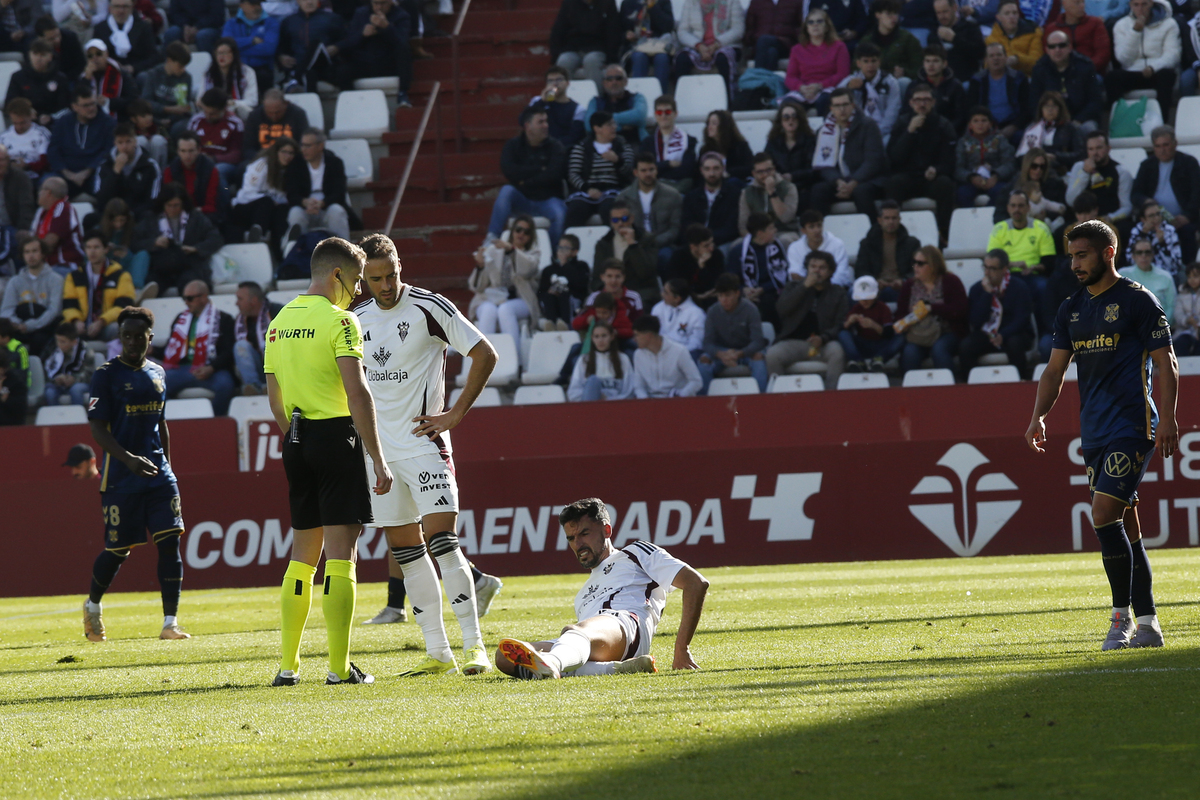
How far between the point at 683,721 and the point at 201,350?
14062 millimetres

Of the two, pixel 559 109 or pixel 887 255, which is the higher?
pixel 559 109

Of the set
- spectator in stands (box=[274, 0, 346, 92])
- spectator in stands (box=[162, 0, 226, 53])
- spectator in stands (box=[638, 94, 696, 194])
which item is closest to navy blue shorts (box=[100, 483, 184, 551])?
spectator in stands (box=[638, 94, 696, 194])

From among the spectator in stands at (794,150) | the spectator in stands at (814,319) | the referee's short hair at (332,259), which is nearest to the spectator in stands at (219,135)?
the spectator in stands at (794,150)

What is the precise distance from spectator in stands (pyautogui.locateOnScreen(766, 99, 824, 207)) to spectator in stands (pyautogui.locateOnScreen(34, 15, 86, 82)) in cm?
1058

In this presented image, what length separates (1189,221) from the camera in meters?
17.2

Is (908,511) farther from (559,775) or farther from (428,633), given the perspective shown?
(559,775)

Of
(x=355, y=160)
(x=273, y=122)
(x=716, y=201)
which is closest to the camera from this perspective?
(x=716, y=201)

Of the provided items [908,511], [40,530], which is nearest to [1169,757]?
[908,511]

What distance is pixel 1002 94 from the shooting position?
18391mm

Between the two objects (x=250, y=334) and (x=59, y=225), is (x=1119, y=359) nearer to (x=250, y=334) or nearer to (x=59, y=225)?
(x=250, y=334)

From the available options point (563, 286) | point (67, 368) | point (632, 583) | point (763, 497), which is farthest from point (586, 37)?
point (632, 583)

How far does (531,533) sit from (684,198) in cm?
Answer: 521

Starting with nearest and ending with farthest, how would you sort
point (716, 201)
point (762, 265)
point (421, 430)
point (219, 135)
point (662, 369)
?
1. point (421, 430)
2. point (662, 369)
3. point (762, 265)
4. point (716, 201)
5. point (219, 135)

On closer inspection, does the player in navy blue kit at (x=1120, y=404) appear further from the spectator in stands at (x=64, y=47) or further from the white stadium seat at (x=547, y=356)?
the spectator in stands at (x=64, y=47)
